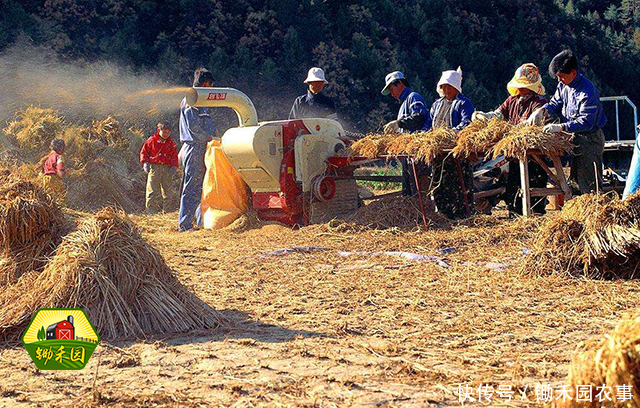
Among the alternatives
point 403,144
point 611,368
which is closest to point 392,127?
point 403,144

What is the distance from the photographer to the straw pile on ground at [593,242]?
20.8 ft

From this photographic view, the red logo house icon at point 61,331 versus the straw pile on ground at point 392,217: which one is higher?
the straw pile on ground at point 392,217

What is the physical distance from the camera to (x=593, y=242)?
6.40 metres

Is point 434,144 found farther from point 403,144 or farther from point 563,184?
point 563,184

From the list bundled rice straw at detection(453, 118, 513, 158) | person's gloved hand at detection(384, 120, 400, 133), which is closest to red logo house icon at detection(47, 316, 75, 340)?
bundled rice straw at detection(453, 118, 513, 158)

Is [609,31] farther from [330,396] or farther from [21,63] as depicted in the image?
[330,396]

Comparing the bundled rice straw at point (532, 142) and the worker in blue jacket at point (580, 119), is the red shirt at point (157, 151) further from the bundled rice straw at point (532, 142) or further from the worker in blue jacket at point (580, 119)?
the worker in blue jacket at point (580, 119)

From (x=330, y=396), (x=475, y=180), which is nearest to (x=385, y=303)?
(x=330, y=396)

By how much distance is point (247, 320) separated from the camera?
17.9 feet

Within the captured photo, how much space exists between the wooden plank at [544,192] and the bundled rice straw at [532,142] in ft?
1.51

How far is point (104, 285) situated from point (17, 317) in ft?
1.62

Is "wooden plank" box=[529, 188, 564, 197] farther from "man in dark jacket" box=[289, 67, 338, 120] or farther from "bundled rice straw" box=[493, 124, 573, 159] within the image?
"man in dark jacket" box=[289, 67, 338, 120]

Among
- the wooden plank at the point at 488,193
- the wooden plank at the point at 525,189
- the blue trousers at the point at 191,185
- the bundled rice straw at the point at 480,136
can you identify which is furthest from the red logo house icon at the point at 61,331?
the blue trousers at the point at 191,185

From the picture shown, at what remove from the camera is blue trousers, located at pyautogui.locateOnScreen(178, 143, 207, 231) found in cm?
1136
